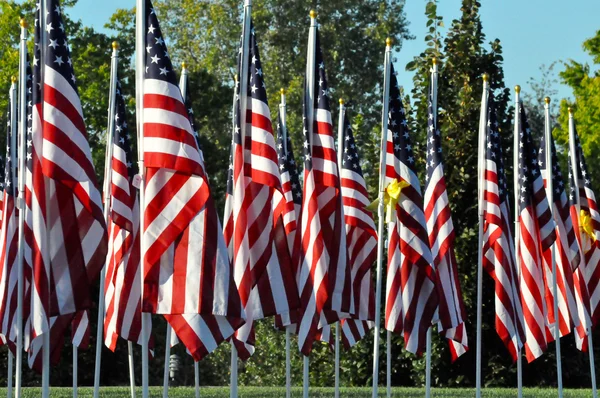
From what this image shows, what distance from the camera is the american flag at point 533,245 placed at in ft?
60.9

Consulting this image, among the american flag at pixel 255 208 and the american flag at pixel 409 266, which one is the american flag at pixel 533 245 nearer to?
the american flag at pixel 409 266

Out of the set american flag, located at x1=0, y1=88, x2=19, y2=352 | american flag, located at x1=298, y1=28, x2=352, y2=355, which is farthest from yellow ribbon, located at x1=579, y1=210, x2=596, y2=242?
american flag, located at x1=0, y1=88, x2=19, y2=352

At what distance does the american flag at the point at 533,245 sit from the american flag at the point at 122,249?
19.0 ft

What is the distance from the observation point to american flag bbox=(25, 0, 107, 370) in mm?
12398

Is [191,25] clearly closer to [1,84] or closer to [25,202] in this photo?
[1,84]

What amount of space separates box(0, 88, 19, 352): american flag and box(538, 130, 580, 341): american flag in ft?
26.5

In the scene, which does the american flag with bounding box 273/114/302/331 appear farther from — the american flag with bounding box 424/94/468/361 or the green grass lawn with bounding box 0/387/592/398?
the green grass lawn with bounding box 0/387/592/398

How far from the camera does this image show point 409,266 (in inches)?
657

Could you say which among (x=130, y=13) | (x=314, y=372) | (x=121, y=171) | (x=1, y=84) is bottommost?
(x=314, y=372)

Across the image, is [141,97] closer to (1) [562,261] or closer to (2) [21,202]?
(2) [21,202]

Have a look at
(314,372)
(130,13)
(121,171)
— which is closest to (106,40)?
(130,13)

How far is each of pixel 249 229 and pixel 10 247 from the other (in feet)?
18.6

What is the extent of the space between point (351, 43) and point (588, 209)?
29.6 meters

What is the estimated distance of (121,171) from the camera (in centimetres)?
1603
